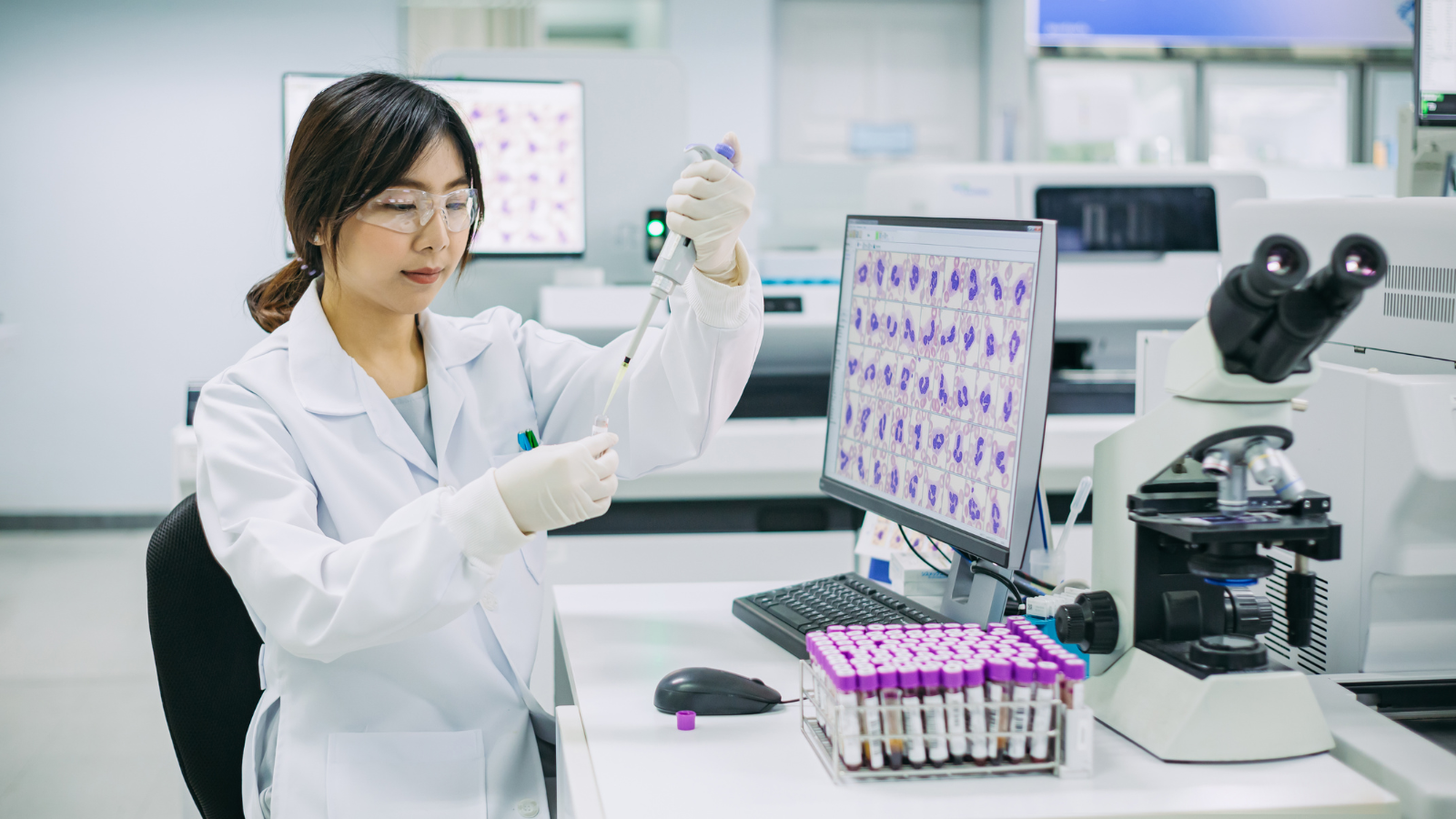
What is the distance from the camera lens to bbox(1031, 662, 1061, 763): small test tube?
75 cm

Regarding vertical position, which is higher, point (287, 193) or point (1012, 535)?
point (287, 193)

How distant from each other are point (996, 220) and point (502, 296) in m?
→ 1.76

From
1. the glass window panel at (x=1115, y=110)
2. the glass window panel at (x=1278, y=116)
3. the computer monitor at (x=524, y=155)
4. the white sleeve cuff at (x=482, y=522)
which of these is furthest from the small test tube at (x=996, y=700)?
the glass window panel at (x=1278, y=116)

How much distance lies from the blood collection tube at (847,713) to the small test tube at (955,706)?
0.06 meters

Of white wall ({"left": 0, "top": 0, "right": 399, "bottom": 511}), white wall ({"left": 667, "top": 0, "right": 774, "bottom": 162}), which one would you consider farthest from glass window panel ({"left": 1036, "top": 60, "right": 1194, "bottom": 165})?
white wall ({"left": 0, "top": 0, "right": 399, "bottom": 511})

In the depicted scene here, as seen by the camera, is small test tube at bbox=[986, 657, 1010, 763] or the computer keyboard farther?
the computer keyboard

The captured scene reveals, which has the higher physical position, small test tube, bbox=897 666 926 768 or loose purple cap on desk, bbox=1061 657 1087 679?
loose purple cap on desk, bbox=1061 657 1087 679

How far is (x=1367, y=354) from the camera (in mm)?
1113

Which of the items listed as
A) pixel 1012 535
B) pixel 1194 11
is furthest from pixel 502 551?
pixel 1194 11

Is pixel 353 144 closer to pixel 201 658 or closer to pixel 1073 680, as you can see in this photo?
pixel 201 658

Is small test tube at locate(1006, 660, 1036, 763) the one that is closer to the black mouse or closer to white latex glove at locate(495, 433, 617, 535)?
the black mouse

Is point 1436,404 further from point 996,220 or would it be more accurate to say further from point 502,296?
point 502,296

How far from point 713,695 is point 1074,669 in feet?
0.95

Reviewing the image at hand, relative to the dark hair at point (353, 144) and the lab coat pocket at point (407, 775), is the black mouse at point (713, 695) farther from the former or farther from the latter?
the dark hair at point (353, 144)
